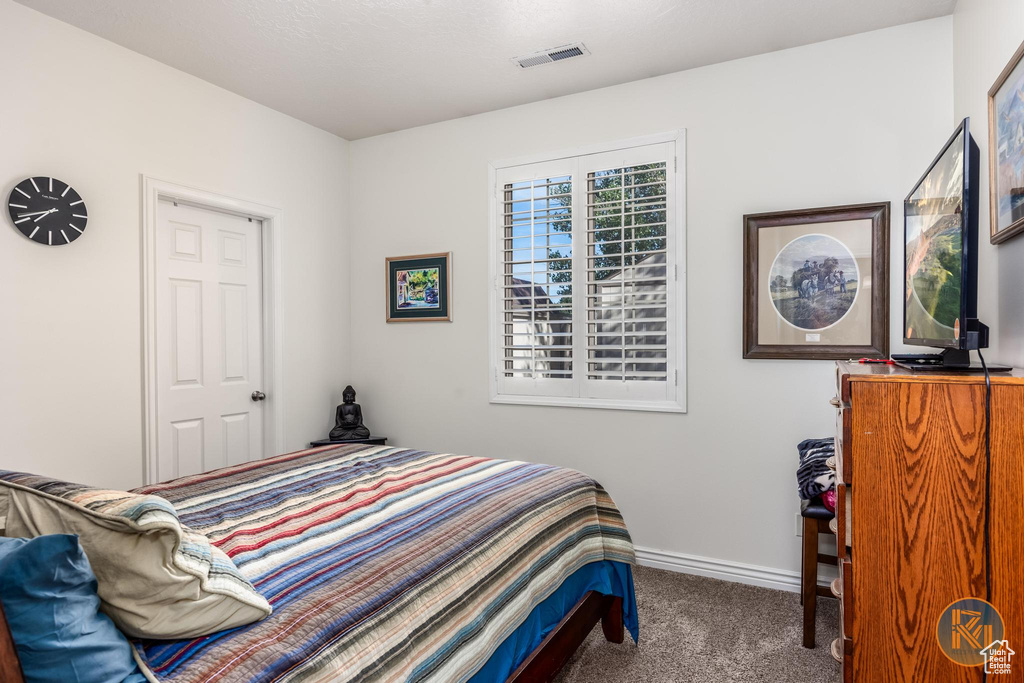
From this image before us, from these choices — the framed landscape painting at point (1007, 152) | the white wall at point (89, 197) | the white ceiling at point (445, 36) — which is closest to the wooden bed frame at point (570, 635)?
the framed landscape painting at point (1007, 152)

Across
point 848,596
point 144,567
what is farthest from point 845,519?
point 144,567

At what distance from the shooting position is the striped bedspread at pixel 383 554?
3.57ft

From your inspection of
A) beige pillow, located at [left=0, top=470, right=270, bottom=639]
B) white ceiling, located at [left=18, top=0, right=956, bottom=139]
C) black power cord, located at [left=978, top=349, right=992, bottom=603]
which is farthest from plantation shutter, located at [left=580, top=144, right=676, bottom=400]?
beige pillow, located at [left=0, top=470, right=270, bottom=639]

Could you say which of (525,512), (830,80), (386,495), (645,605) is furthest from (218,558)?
(830,80)

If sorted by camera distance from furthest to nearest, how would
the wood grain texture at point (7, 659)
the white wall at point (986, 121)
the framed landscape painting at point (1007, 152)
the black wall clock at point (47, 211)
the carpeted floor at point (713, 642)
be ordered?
the black wall clock at point (47, 211) < the carpeted floor at point (713, 642) < the white wall at point (986, 121) < the framed landscape painting at point (1007, 152) < the wood grain texture at point (7, 659)

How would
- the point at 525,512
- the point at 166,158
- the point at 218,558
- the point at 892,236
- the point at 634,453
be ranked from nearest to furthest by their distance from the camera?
the point at 218,558 → the point at 525,512 → the point at 892,236 → the point at 166,158 → the point at 634,453

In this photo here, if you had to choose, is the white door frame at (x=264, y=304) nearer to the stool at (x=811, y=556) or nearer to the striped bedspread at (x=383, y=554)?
the striped bedspread at (x=383, y=554)

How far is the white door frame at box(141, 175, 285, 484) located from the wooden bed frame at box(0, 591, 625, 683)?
2.30 meters

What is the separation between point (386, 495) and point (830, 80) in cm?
A: 284

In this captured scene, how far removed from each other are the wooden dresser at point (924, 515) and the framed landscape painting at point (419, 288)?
2892mm

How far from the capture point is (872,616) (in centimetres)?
127

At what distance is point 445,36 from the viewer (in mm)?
2842

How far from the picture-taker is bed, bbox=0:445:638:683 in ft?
3.61

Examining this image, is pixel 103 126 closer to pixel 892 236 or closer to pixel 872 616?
pixel 872 616
